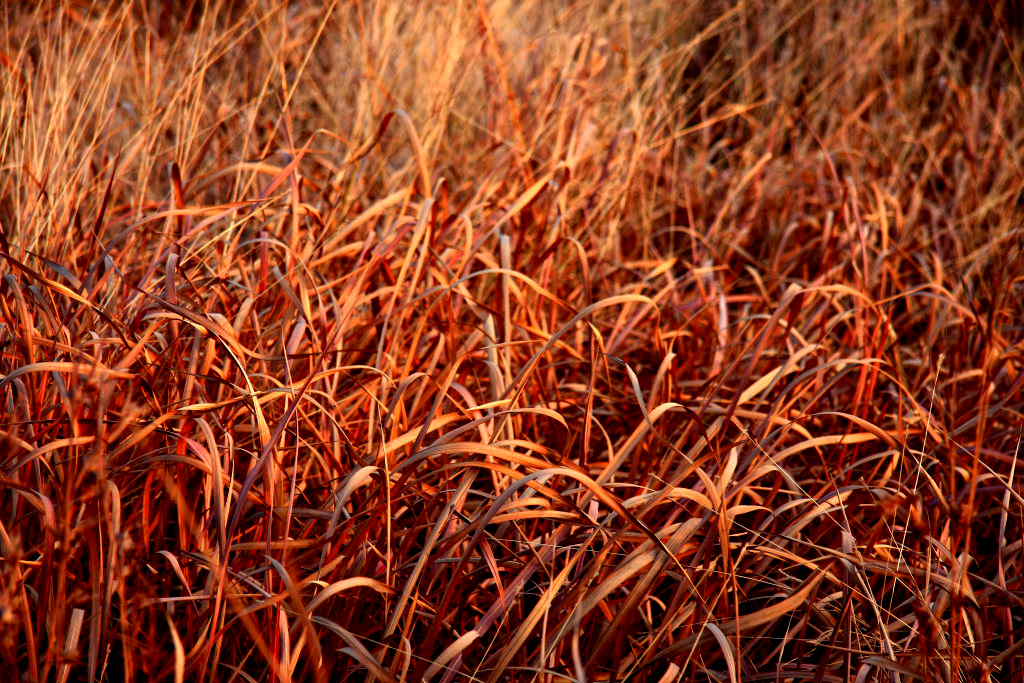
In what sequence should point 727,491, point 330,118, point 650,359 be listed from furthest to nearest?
point 330,118, point 650,359, point 727,491

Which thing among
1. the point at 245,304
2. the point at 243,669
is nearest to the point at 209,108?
the point at 245,304

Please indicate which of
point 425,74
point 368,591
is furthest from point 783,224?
point 368,591

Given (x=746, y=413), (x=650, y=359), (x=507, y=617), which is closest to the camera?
(x=507, y=617)

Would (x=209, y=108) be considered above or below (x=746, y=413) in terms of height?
above

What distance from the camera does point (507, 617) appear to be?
1.00 m

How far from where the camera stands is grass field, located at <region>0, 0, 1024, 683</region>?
0.95 m

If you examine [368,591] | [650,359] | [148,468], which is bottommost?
[650,359]

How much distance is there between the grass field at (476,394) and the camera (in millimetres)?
949

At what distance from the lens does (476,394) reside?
1.46m

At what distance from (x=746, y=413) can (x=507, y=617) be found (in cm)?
48

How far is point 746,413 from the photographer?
130 cm

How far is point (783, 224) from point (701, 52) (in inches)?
45.7

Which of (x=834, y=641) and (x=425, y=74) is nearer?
(x=834, y=641)

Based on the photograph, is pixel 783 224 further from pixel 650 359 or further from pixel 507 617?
pixel 507 617
